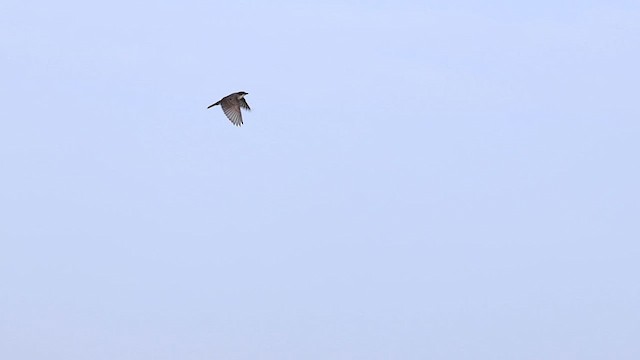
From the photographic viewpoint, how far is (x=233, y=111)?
22359 millimetres

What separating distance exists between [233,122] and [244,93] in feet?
7.32

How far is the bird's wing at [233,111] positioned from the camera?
2227 cm

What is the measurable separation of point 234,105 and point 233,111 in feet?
1.87

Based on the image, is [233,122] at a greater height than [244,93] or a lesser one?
lesser

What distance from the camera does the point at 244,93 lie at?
2203 cm

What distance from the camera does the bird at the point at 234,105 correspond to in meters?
22.2

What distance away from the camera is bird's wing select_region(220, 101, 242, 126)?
22266mm

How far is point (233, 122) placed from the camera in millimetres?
22188

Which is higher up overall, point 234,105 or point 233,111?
point 234,105

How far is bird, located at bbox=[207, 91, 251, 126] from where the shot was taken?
2225 cm

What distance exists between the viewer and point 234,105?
22.6m
